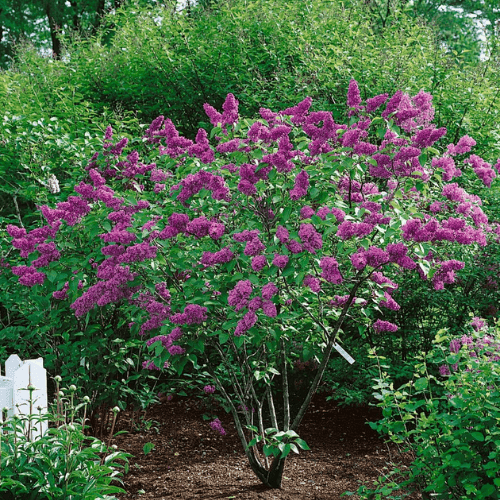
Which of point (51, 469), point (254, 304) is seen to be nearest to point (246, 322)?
point (254, 304)

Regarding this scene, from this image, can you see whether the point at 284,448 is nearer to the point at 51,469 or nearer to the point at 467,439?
the point at 467,439

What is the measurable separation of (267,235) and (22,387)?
1478 millimetres

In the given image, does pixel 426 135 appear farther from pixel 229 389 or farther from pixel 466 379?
pixel 229 389

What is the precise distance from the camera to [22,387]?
2.92m

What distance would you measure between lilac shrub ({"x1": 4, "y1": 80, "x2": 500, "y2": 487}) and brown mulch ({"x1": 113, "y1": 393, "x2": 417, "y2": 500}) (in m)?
0.26

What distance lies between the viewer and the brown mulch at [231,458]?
381cm

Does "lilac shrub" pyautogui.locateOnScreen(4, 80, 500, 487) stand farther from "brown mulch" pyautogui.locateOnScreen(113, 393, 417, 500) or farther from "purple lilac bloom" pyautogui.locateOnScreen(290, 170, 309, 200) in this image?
"brown mulch" pyautogui.locateOnScreen(113, 393, 417, 500)

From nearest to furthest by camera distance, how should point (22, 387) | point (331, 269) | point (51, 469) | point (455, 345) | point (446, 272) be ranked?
point (51, 469), point (22, 387), point (331, 269), point (455, 345), point (446, 272)

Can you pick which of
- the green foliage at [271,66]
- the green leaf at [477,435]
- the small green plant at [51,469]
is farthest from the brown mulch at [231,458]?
the green foliage at [271,66]

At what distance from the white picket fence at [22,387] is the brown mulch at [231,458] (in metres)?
1.13

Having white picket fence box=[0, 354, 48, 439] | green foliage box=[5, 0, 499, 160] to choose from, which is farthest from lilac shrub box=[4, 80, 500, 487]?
green foliage box=[5, 0, 499, 160]

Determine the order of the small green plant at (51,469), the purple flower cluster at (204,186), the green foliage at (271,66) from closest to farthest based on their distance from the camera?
the small green plant at (51,469)
the purple flower cluster at (204,186)
the green foliage at (271,66)

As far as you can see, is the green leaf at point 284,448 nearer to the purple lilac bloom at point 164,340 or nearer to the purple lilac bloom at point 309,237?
the purple lilac bloom at point 164,340

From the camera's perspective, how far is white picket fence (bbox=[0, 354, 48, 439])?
2891mm
